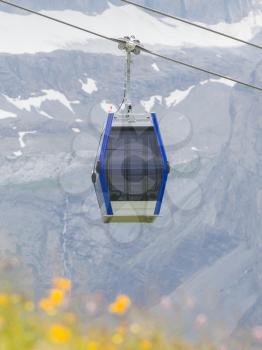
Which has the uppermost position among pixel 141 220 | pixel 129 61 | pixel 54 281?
pixel 129 61

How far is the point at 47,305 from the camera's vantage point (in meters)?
5.00

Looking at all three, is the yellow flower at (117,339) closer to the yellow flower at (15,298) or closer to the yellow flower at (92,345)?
the yellow flower at (92,345)

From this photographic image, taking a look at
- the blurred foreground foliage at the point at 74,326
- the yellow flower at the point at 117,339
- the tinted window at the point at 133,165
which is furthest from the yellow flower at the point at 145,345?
the tinted window at the point at 133,165

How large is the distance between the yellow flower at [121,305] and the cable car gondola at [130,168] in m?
14.0

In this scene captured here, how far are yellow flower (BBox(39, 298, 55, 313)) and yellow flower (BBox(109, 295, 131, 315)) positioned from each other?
0.31 metres

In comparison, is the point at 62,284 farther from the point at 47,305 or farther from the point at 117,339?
the point at 117,339

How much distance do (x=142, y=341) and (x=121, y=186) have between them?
1535 centimetres

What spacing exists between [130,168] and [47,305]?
1566 cm

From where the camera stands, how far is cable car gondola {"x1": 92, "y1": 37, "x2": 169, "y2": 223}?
19812 millimetres

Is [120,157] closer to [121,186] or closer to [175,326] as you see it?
[121,186]

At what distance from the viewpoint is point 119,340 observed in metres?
4.79

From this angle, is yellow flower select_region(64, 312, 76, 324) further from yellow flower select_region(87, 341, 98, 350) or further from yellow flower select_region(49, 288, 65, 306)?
yellow flower select_region(87, 341, 98, 350)

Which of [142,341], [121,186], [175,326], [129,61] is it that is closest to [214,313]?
[175,326]

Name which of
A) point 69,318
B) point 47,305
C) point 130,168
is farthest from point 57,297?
point 130,168
